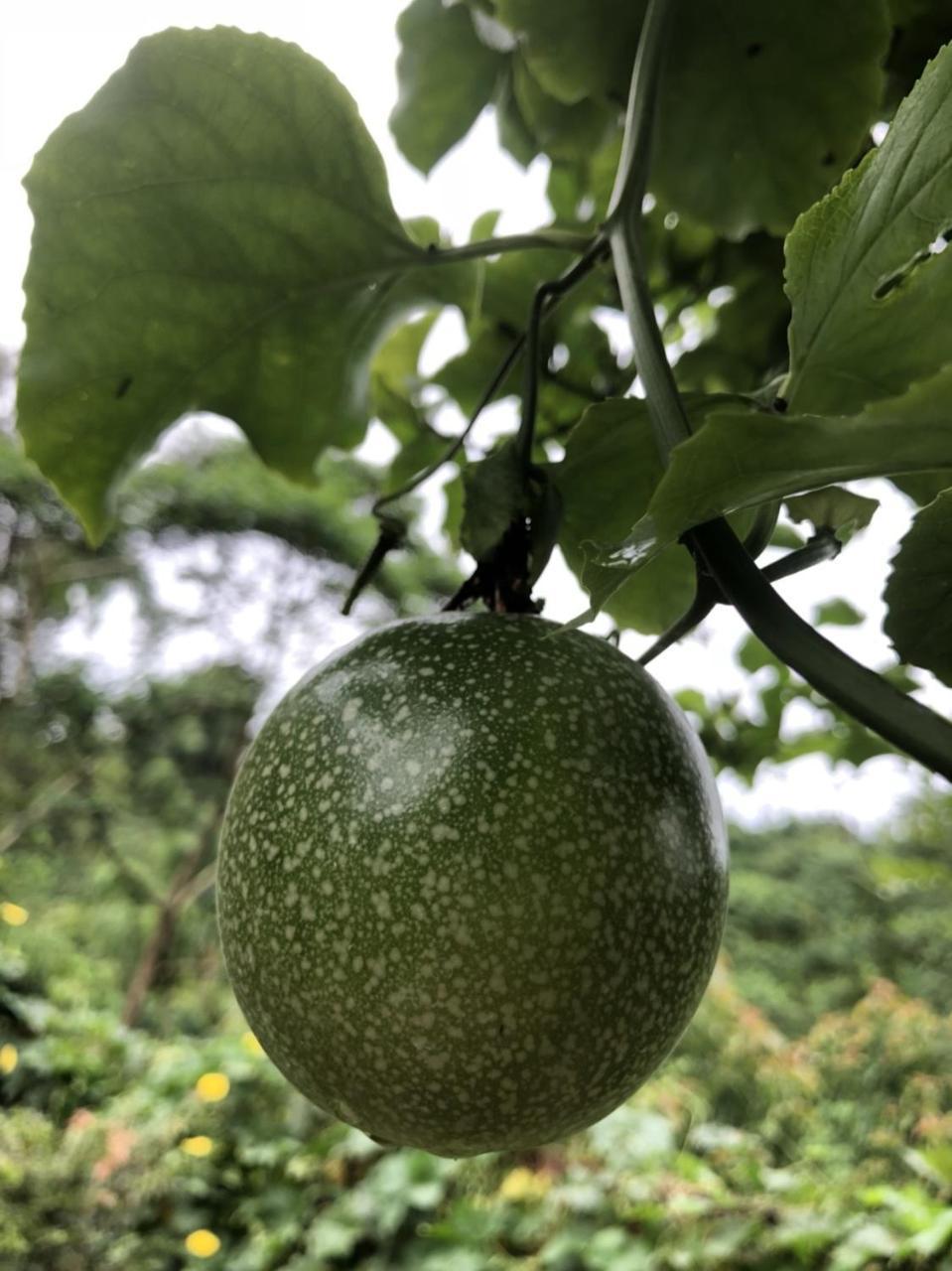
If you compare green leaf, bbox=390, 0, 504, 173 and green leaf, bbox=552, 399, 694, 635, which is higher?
green leaf, bbox=390, 0, 504, 173

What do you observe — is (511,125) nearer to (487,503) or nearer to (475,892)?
(487,503)

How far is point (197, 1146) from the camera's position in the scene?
2.46 m

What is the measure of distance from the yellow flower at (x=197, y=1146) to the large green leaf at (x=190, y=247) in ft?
7.31

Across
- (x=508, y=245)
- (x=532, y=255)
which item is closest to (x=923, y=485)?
(x=508, y=245)

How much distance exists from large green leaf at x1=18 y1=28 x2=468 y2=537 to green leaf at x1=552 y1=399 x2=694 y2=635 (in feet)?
0.63

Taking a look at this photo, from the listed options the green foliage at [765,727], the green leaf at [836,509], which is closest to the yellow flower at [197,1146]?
the green foliage at [765,727]

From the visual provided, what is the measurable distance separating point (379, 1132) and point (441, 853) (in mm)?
136

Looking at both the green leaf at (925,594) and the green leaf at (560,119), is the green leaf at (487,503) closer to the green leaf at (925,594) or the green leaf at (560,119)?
the green leaf at (925,594)

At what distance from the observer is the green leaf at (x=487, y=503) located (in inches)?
20.7

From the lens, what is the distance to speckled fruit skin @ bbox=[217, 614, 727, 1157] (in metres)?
0.39

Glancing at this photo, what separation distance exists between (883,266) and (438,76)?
588mm

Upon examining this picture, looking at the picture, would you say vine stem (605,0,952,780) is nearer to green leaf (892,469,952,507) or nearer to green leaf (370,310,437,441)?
green leaf (892,469,952,507)

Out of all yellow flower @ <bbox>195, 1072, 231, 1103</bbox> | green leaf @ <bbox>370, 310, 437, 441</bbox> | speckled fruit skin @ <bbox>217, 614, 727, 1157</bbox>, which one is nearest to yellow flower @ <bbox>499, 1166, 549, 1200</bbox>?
yellow flower @ <bbox>195, 1072, 231, 1103</bbox>

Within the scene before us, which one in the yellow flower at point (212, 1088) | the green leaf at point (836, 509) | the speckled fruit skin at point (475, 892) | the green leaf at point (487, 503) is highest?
the yellow flower at point (212, 1088)
